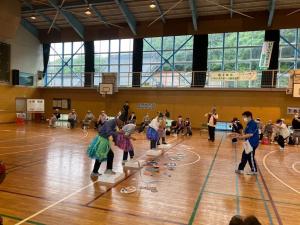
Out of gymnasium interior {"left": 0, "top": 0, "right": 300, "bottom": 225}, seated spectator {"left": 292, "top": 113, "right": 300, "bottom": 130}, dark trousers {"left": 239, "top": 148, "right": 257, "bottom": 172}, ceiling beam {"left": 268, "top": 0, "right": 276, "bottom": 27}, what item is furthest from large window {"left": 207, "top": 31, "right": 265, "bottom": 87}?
dark trousers {"left": 239, "top": 148, "right": 257, "bottom": 172}

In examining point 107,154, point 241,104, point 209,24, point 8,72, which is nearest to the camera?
point 107,154

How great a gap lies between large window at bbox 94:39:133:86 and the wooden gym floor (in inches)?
576

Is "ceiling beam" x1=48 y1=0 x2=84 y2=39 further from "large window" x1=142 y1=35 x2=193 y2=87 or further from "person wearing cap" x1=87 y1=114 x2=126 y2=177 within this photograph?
"person wearing cap" x1=87 y1=114 x2=126 y2=177

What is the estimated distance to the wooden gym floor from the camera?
14.5 ft

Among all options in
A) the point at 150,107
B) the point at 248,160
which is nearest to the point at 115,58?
the point at 150,107

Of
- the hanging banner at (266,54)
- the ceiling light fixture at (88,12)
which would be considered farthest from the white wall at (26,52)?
the hanging banner at (266,54)

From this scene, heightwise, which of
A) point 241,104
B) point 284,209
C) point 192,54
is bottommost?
point 284,209

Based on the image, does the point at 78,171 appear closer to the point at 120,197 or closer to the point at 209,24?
the point at 120,197

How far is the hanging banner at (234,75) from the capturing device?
1755 cm

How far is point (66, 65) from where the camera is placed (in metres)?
24.9

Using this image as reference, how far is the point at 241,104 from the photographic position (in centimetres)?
1881

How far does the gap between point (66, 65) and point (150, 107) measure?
9206mm

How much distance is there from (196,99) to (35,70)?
14.8 m

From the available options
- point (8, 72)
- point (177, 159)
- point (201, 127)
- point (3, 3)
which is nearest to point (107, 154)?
point (177, 159)
